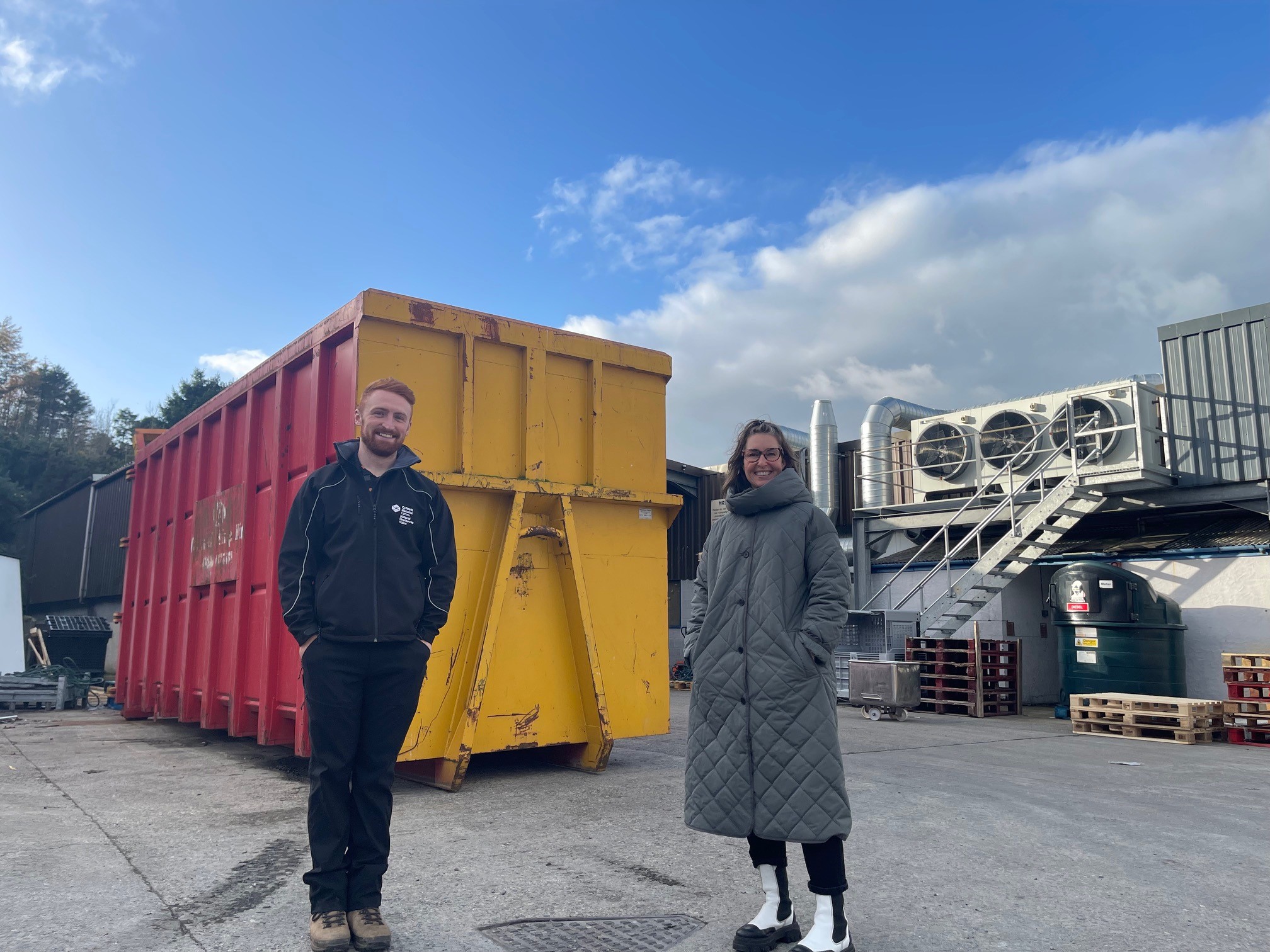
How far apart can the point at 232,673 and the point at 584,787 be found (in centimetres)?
297

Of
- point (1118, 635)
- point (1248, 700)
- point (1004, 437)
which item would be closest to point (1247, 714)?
point (1248, 700)

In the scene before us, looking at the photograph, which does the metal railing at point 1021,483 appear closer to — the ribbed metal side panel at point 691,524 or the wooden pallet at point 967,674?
the wooden pallet at point 967,674

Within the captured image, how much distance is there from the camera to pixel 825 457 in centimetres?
1788

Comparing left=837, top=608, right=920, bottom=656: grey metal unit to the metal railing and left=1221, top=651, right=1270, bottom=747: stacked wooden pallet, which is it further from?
left=1221, top=651, right=1270, bottom=747: stacked wooden pallet

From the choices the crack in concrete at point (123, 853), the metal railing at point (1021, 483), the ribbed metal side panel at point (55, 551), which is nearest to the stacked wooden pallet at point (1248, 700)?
the metal railing at point (1021, 483)

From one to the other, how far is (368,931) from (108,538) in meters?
26.7

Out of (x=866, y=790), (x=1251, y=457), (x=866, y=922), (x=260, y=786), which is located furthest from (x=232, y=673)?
(x=1251, y=457)

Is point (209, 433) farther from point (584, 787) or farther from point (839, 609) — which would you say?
point (839, 609)

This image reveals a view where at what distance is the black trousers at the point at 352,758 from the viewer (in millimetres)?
3051

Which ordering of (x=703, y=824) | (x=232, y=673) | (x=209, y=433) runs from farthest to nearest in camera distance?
(x=209, y=433) < (x=232, y=673) < (x=703, y=824)

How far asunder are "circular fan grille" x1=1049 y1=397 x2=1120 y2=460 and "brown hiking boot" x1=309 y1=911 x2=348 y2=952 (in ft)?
42.3

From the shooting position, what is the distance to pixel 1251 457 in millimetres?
12602

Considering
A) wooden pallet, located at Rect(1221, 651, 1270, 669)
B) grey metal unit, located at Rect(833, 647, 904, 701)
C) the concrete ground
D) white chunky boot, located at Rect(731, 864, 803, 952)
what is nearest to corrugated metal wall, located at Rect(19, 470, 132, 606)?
grey metal unit, located at Rect(833, 647, 904, 701)

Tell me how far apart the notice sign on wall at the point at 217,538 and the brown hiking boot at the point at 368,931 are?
179 inches
